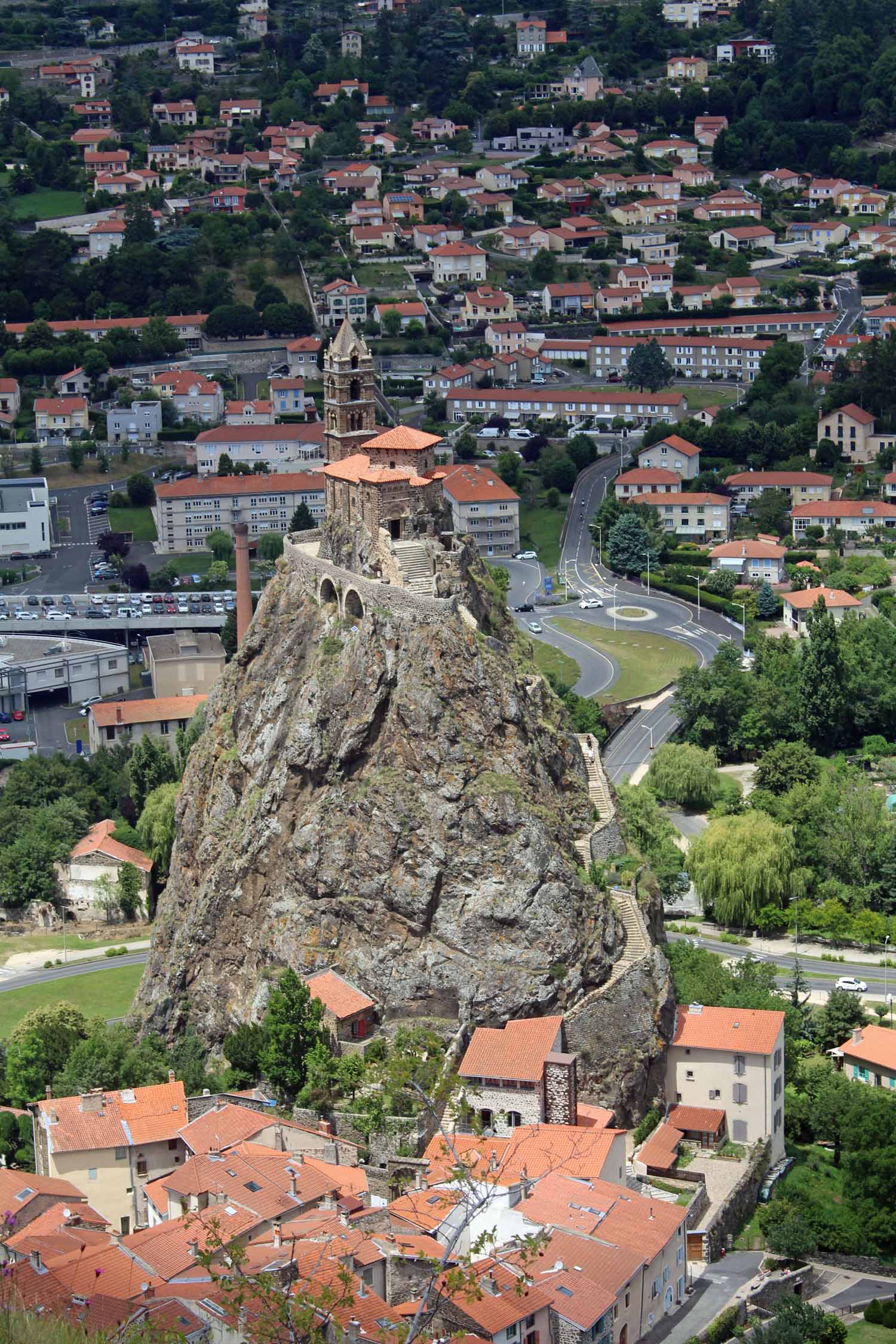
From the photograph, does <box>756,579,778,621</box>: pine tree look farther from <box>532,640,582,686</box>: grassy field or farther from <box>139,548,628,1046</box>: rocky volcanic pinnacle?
<box>139,548,628,1046</box>: rocky volcanic pinnacle

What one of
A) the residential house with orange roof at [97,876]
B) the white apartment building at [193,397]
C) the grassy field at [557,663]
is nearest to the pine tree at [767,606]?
the grassy field at [557,663]

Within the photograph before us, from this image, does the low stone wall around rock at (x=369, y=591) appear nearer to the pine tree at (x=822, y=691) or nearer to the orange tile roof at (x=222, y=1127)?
the orange tile roof at (x=222, y=1127)

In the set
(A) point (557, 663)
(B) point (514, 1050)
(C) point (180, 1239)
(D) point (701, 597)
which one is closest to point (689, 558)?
(D) point (701, 597)

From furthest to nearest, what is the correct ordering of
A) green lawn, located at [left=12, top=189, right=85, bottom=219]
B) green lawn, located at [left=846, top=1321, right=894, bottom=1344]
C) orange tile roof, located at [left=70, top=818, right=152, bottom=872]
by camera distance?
green lawn, located at [left=12, top=189, right=85, bottom=219] → orange tile roof, located at [left=70, top=818, right=152, bottom=872] → green lawn, located at [left=846, top=1321, right=894, bottom=1344]

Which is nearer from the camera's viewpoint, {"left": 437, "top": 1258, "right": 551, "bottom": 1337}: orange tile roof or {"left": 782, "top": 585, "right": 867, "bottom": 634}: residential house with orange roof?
{"left": 437, "top": 1258, "right": 551, "bottom": 1337}: orange tile roof

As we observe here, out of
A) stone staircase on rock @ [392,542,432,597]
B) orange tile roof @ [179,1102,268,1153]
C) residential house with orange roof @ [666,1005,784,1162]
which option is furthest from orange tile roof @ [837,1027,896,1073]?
stone staircase on rock @ [392,542,432,597]
